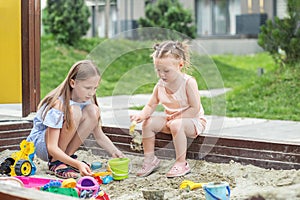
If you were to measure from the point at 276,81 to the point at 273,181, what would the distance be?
14.4 feet

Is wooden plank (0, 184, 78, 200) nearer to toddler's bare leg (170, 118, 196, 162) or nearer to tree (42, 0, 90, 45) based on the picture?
toddler's bare leg (170, 118, 196, 162)

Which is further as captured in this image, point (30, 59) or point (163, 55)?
point (30, 59)

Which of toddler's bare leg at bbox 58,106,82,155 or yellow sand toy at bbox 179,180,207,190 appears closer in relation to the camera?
yellow sand toy at bbox 179,180,207,190

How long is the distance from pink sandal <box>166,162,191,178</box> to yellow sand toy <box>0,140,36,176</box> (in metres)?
0.72

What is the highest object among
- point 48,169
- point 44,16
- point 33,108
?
point 44,16

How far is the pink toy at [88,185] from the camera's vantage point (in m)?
2.44

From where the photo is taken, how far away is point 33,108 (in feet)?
13.4

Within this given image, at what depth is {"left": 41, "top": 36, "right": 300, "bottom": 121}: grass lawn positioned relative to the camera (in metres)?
3.20

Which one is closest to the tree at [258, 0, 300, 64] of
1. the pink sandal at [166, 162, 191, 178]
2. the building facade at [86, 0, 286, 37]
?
the pink sandal at [166, 162, 191, 178]

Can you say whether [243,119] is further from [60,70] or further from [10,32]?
[60,70]

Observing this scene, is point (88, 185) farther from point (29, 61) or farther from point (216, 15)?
point (216, 15)

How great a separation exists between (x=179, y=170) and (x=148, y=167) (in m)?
0.21

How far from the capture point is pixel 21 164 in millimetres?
2963

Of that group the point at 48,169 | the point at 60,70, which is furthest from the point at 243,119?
the point at 60,70
